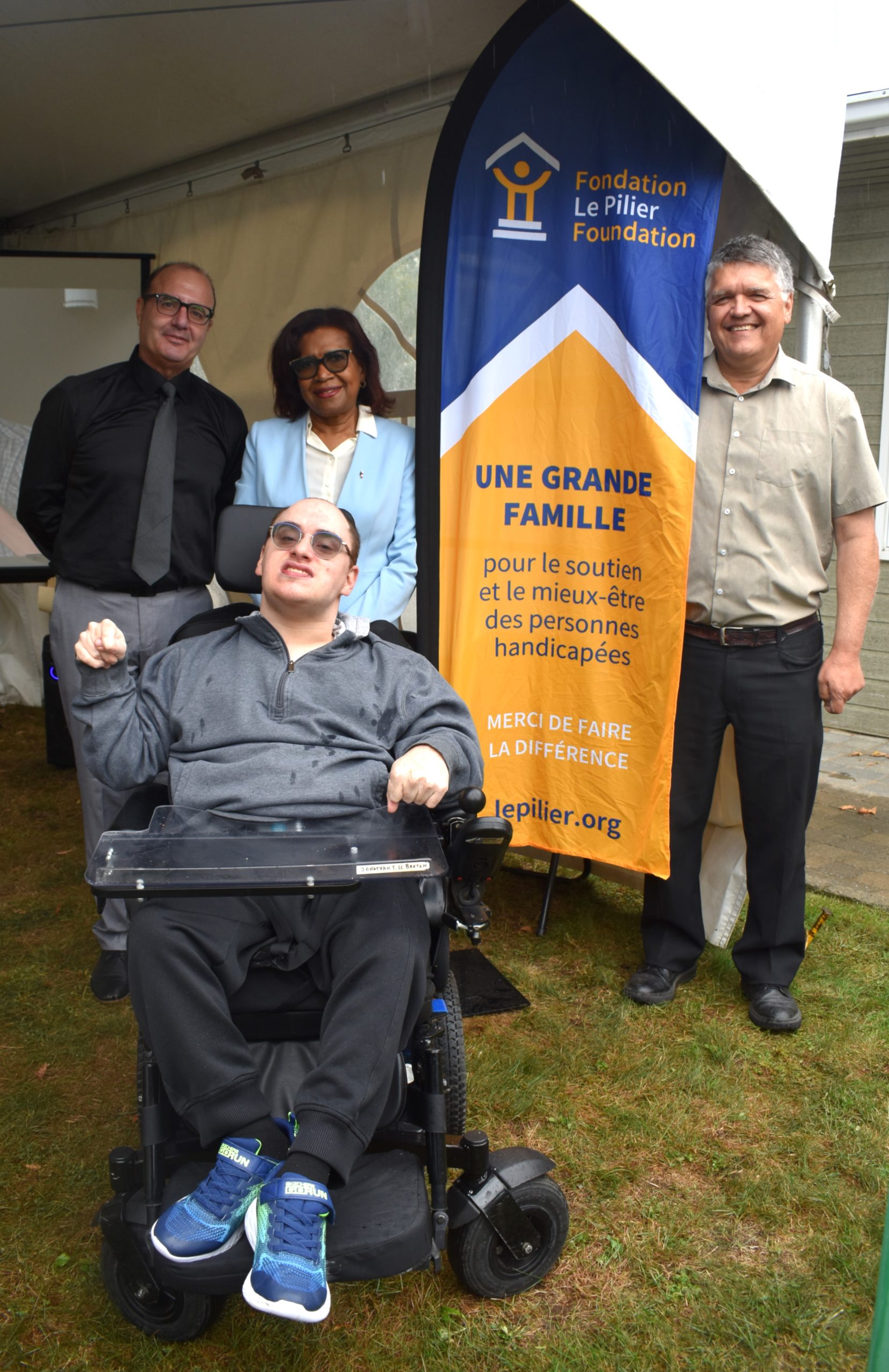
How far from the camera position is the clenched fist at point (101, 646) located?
2.15 meters

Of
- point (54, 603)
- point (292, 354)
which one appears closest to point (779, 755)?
point (292, 354)

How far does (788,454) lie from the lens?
2975mm

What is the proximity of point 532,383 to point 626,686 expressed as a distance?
0.93 metres

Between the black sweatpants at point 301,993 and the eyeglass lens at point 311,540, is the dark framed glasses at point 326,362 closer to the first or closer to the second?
the eyeglass lens at point 311,540

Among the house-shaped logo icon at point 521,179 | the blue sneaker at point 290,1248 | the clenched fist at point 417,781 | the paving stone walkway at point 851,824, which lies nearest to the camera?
the blue sneaker at point 290,1248

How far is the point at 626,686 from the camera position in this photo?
328 cm

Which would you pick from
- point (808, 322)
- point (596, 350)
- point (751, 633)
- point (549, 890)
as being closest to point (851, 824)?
point (549, 890)

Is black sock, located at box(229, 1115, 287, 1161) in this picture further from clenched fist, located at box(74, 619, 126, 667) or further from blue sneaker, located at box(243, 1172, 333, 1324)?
clenched fist, located at box(74, 619, 126, 667)

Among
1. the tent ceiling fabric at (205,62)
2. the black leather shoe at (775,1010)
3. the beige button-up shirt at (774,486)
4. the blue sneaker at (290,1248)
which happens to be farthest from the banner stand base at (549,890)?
the tent ceiling fabric at (205,62)

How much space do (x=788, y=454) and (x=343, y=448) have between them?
1.26 m

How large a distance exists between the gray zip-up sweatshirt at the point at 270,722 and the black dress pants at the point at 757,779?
1016mm

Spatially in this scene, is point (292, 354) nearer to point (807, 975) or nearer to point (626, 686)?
point (626, 686)

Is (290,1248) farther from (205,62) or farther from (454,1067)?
(205,62)

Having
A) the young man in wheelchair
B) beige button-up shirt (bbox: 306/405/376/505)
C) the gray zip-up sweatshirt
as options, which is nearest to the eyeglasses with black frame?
beige button-up shirt (bbox: 306/405/376/505)
